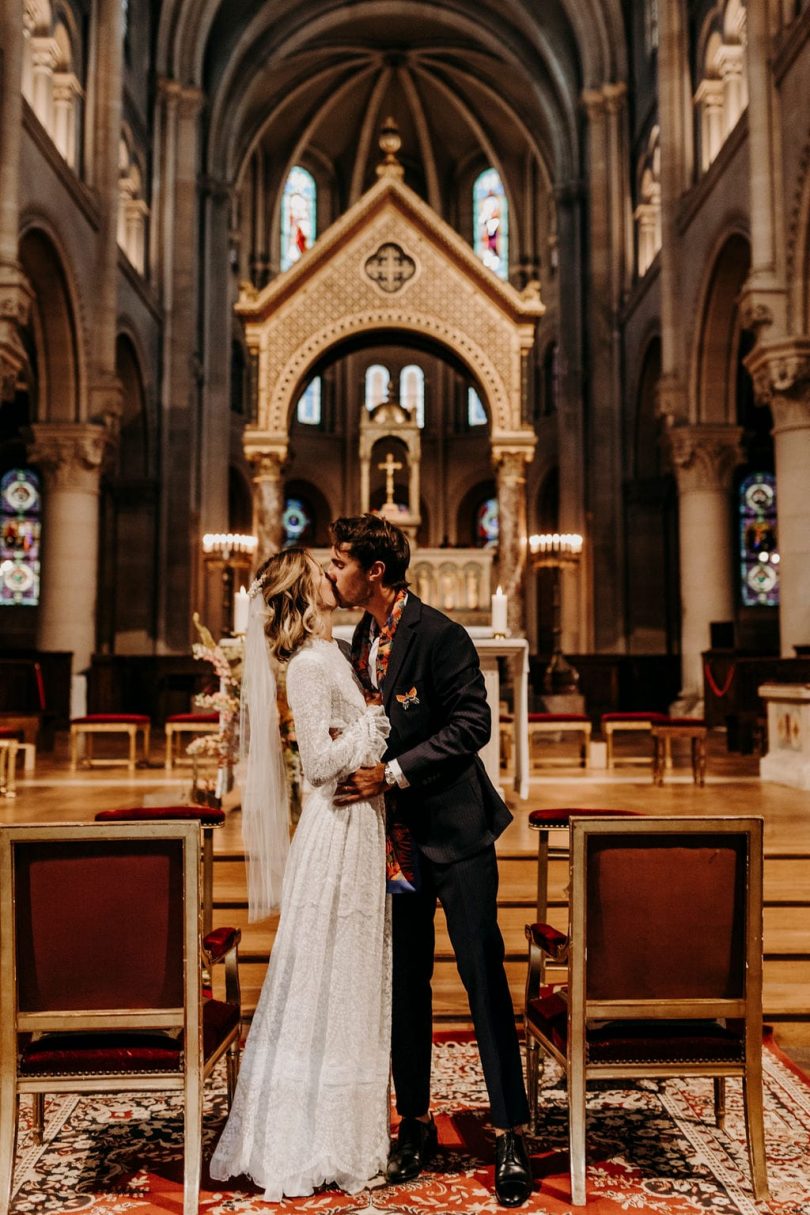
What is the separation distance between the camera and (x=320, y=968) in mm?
2805

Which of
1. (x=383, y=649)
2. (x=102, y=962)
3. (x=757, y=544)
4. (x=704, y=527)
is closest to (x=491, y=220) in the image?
(x=757, y=544)

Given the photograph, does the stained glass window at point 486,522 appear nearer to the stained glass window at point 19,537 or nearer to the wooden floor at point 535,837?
the stained glass window at point 19,537

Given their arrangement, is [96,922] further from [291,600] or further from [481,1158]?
[481,1158]

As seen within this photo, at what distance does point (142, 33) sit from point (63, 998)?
18.1 metres

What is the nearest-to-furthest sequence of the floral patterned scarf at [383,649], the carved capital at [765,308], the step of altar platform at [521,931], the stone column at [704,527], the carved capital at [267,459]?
the floral patterned scarf at [383,649] < the step of altar platform at [521,931] < the carved capital at [765,308] < the carved capital at [267,459] < the stone column at [704,527]

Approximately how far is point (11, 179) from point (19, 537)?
11.5 m

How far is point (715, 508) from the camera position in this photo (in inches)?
558

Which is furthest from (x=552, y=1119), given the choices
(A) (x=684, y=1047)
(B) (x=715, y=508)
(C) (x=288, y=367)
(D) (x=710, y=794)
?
(B) (x=715, y=508)

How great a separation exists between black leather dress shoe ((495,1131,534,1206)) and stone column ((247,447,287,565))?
9.31 meters

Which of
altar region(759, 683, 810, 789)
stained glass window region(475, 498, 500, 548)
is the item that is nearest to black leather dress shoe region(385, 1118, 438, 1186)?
altar region(759, 683, 810, 789)

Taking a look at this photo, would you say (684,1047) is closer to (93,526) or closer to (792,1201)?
(792,1201)

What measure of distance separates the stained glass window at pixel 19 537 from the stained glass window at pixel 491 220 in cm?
1198

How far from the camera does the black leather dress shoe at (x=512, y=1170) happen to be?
266 cm

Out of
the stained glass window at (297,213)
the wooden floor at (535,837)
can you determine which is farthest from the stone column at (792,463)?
the stained glass window at (297,213)
